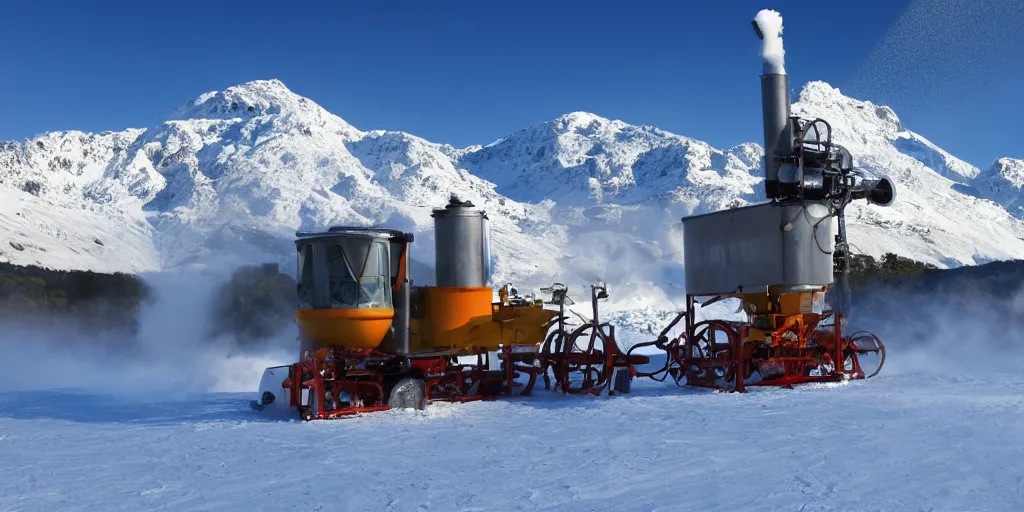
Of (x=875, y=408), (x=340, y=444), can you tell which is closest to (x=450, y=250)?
(x=340, y=444)

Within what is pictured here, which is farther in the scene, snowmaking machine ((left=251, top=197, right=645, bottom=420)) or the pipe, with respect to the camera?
the pipe

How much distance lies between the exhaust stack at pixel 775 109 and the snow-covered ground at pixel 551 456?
5.23 metres

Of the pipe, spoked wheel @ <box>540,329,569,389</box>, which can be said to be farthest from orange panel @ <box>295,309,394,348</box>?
the pipe

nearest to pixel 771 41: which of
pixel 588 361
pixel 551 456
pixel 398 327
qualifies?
pixel 588 361

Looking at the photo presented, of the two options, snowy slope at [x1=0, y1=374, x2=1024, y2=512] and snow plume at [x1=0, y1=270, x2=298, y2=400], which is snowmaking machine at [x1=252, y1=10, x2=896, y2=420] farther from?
snow plume at [x1=0, y1=270, x2=298, y2=400]

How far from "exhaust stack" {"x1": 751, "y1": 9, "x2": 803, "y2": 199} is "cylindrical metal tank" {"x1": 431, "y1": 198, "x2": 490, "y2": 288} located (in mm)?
6858

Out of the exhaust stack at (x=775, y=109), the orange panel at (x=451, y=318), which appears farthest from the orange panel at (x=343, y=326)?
the exhaust stack at (x=775, y=109)

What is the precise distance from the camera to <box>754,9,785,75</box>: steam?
2008cm

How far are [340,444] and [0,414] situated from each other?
27.4ft

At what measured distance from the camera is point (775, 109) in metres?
19.5

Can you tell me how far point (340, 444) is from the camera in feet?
35.7

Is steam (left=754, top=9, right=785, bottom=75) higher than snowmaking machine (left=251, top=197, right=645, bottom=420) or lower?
higher

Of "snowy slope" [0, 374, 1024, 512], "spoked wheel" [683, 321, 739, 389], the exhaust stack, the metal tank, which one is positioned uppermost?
the exhaust stack

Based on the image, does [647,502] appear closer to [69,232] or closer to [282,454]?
[282,454]
